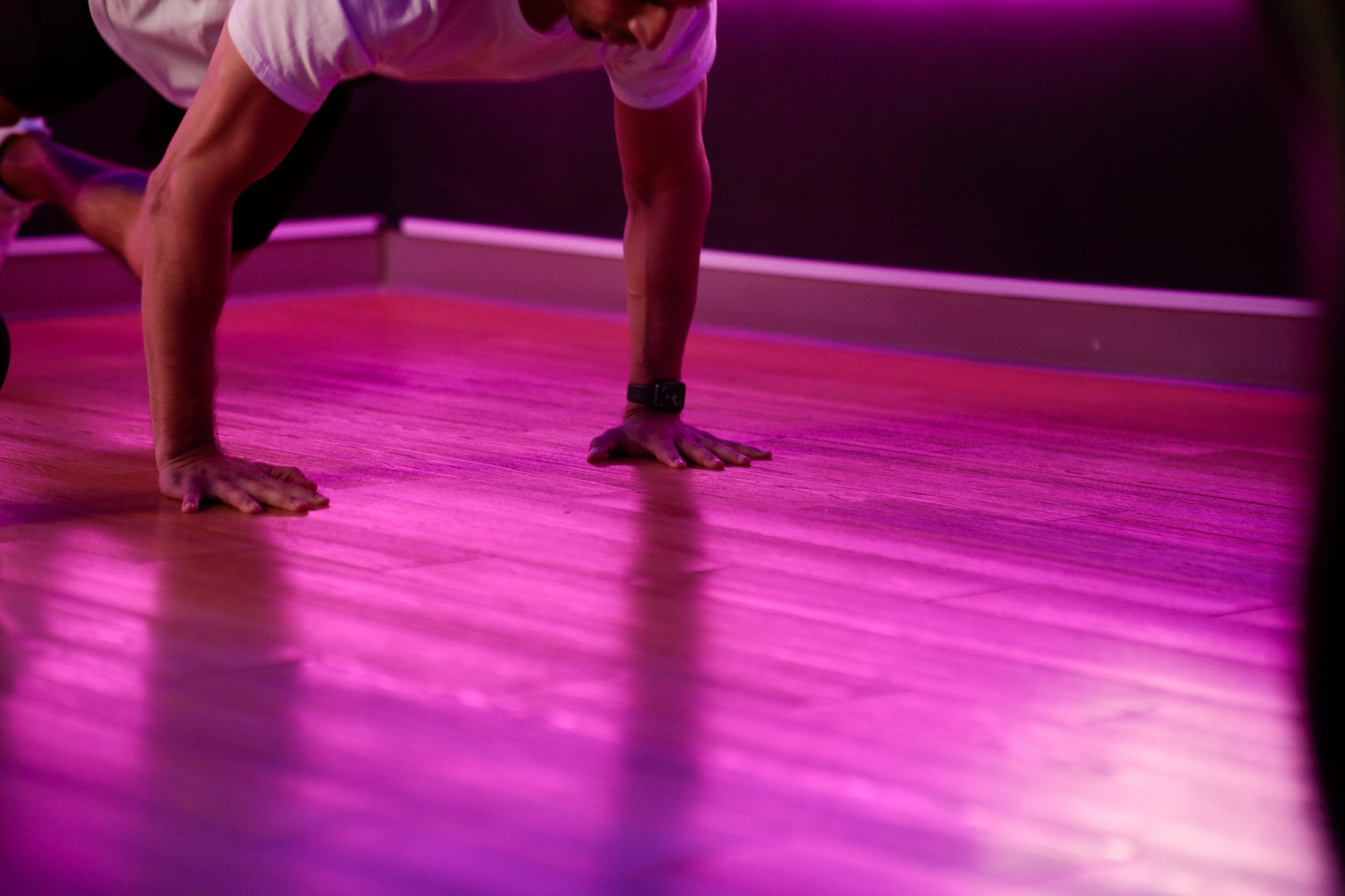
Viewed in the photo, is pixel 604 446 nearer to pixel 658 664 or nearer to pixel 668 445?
pixel 668 445

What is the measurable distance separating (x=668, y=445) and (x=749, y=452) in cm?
11

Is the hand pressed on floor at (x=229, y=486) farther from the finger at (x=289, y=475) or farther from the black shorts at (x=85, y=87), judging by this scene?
the black shorts at (x=85, y=87)

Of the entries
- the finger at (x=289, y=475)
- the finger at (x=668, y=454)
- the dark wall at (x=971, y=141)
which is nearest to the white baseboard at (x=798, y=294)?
the dark wall at (x=971, y=141)

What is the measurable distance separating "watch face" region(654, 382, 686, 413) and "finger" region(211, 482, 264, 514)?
1.74ft

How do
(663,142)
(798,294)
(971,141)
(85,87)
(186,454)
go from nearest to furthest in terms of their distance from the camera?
(186,454)
(663,142)
(85,87)
(971,141)
(798,294)

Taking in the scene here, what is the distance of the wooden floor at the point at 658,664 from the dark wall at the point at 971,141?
62cm

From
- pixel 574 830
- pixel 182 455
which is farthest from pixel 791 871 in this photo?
pixel 182 455

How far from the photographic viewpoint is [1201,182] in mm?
3041

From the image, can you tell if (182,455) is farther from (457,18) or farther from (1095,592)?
(1095,592)

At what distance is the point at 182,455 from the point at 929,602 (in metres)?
0.82

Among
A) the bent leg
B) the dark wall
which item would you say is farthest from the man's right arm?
the dark wall

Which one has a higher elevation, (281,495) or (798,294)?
(798,294)

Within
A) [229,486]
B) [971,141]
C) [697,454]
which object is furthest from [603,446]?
[971,141]

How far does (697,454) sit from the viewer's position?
2.18 metres
